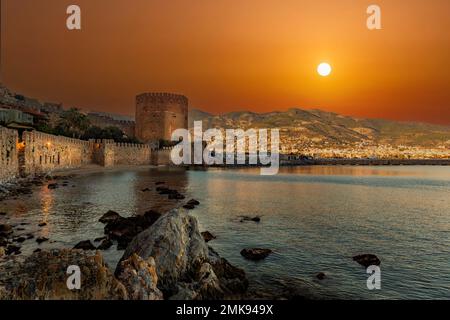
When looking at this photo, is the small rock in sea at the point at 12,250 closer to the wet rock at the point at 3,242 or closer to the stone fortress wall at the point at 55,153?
the wet rock at the point at 3,242

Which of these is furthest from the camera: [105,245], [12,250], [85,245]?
[105,245]

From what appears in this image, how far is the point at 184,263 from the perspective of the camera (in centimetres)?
936

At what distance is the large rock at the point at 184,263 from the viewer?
27.6ft

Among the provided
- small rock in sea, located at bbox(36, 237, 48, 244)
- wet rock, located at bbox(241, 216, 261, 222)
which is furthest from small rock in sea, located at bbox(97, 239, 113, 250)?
wet rock, located at bbox(241, 216, 261, 222)

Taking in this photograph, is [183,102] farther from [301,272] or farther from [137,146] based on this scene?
[301,272]

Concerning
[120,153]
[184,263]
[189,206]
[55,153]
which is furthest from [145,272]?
[120,153]

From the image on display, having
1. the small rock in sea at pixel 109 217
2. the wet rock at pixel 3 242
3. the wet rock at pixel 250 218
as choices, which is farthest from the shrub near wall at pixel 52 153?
the wet rock at pixel 250 218

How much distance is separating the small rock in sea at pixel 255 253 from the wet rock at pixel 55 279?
22.1 ft

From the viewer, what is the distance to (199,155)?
95500 millimetres

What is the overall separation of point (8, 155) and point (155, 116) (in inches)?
2256

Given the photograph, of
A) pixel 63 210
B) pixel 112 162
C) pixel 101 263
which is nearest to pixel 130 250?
pixel 101 263

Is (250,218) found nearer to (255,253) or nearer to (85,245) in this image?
(255,253)
